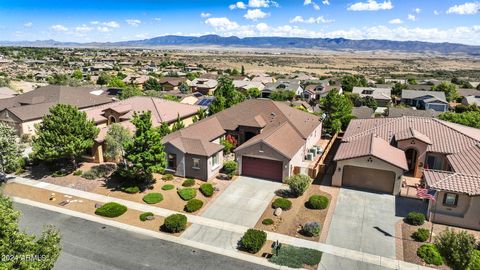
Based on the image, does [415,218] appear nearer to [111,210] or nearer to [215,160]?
[215,160]

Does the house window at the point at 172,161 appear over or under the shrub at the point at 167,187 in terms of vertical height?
over

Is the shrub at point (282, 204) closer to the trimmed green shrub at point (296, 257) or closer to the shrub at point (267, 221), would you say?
the shrub at point (267, 221)

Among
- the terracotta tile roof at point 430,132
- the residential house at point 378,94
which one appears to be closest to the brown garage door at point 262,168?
the terracotta tile roof at point 430,132

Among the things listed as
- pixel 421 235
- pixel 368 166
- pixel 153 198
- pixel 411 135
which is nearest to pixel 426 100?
pixel 411 135

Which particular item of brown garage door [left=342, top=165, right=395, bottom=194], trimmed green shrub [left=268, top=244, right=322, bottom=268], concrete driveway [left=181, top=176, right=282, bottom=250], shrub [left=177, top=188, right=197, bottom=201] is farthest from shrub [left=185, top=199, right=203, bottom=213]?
brown garage door [left=342, top=165, right=395, bottom=194]

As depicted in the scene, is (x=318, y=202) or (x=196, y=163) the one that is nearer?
(x=318, y=202)

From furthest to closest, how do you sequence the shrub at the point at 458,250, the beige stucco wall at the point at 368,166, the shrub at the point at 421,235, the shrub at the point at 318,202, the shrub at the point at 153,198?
the beige stucco wall at the point at 368,166
the shrub at the point at 153,198
the shrub at the point at 318,202
the shrub at the point at 421,235
the shrub at the point at 458,250

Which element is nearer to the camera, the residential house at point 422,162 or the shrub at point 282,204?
the residential house at point 422,162

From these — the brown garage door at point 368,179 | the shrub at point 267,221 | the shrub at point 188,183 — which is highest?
the brown garage door at point 368,179
